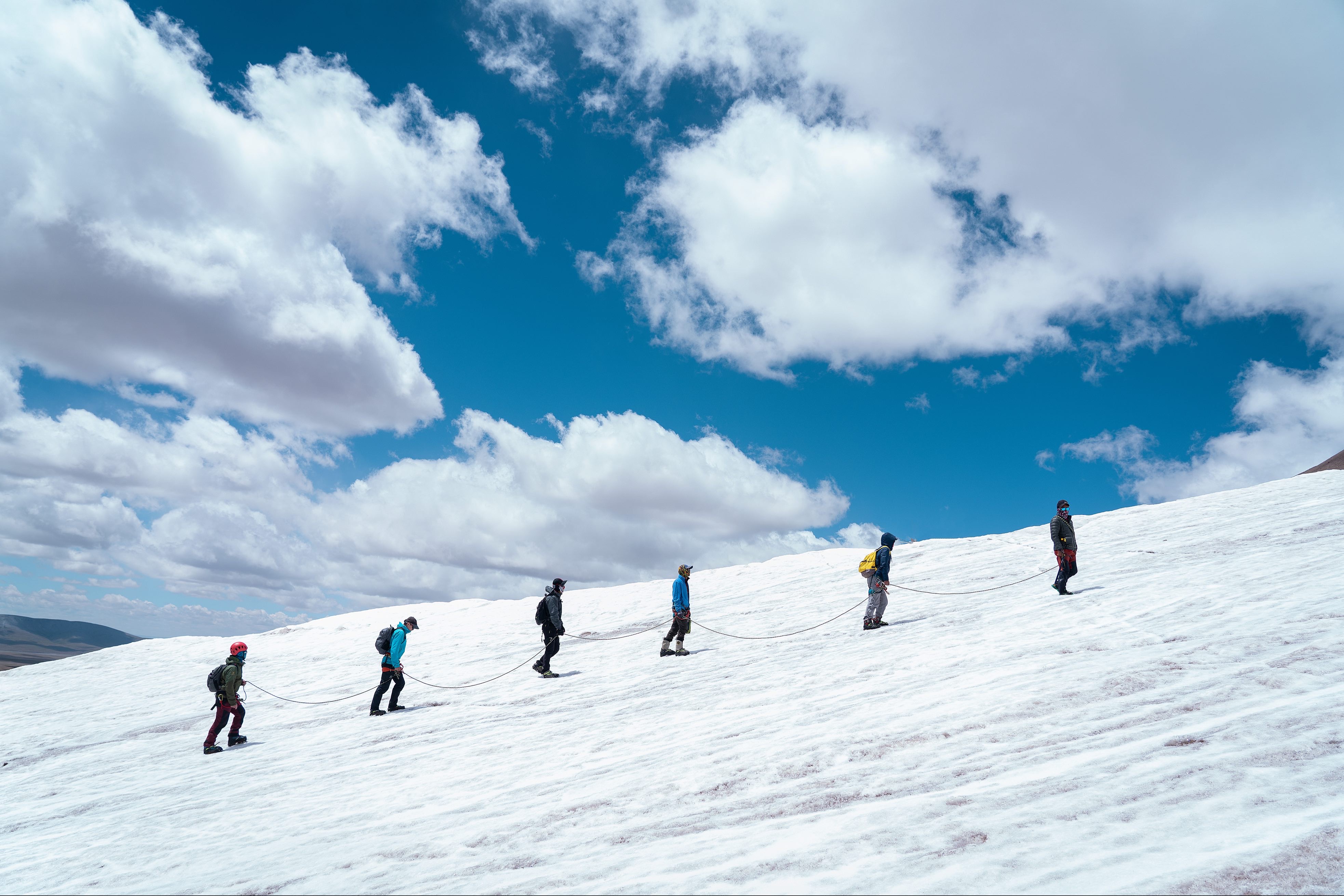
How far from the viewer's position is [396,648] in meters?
14.8

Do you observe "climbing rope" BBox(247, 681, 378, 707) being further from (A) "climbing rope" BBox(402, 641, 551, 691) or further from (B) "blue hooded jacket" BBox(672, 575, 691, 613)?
(B) "blue hooded jacket" BBox(672, 575, 691, 613)

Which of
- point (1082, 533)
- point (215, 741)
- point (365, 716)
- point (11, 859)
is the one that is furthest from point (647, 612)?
point (11, 859)

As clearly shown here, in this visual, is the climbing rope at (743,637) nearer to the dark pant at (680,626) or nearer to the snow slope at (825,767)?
the snow slope at (825,767)

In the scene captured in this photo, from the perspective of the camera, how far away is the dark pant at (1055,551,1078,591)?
15.3 m

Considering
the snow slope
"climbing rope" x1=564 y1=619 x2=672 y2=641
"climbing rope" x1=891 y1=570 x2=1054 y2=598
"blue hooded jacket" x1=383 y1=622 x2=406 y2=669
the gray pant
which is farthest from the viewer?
"climbing rope" x1=564 y1=619 x2=672 y2=641

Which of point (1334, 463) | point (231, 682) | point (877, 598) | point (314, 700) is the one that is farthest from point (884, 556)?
point (1334, 463)

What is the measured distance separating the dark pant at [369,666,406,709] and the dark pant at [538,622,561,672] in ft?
10.6

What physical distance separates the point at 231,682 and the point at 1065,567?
1817cm

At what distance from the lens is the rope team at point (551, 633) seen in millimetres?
13945

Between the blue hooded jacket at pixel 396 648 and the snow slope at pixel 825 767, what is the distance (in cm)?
138

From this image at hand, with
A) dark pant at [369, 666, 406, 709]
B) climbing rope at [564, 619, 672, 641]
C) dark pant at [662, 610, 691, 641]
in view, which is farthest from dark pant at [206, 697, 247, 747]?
climbing rope at [564, 619, 672, 641]

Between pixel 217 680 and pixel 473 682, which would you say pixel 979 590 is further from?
pixel 217 680

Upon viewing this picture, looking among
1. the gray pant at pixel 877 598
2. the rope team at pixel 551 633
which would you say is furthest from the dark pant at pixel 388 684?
the gray pant at pixel 877 598

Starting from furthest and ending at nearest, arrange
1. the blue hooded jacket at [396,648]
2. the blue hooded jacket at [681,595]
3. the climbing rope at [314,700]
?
the climbing rope at [314,700]
the blue hooded jacket at [681,595]
the blue hooded jacket at [396,648]
